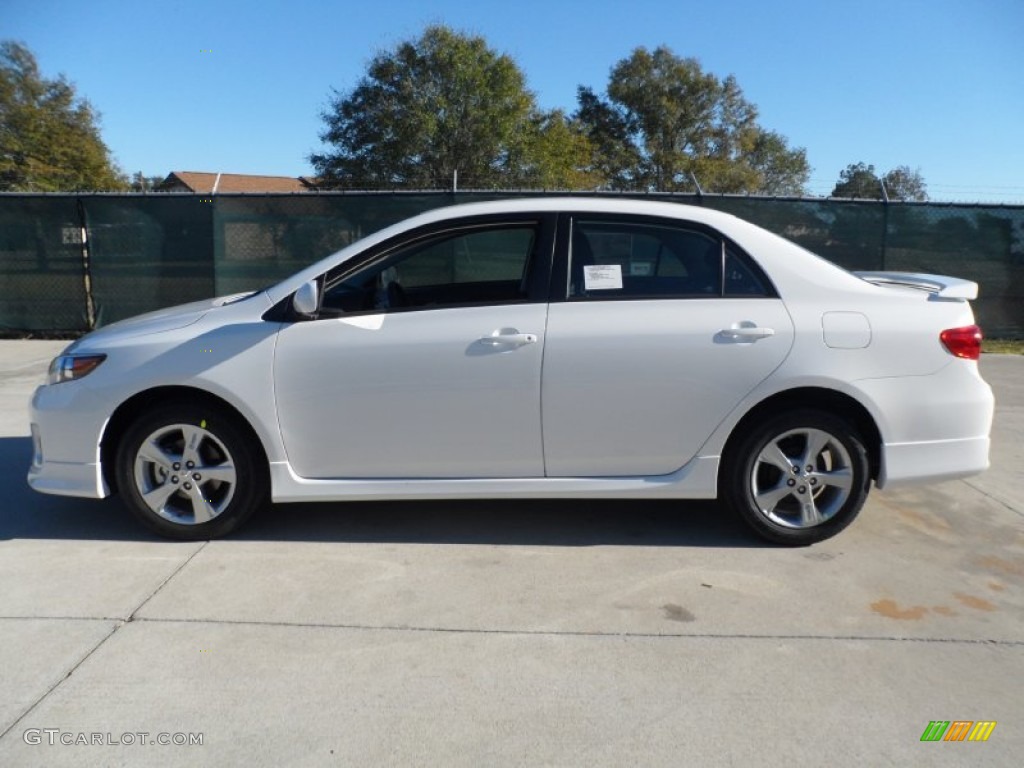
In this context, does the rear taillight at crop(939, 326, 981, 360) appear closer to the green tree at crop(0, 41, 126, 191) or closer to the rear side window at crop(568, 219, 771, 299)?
the rear side window at crop(568, 219, 771, 299)

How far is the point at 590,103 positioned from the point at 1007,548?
1665 inches

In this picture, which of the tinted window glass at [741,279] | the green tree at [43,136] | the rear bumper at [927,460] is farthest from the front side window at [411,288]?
the green tree at [43,136]

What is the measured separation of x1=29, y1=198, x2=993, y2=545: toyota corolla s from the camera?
3975 millimetres

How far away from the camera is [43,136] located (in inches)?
1249

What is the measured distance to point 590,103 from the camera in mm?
43438

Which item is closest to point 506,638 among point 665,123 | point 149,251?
point 149,251

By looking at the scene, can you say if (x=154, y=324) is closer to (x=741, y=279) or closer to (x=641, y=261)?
(x=641, y=261)

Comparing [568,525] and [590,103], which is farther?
[590,103]

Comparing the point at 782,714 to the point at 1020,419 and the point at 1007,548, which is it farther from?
the point at 1020,419

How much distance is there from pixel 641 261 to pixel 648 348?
0.56 m

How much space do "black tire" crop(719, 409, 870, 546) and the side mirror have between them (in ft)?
7.19

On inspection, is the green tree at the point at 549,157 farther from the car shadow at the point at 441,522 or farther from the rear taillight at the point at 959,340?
the rear taillight at the point at 959,340

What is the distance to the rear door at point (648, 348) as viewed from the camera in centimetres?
396

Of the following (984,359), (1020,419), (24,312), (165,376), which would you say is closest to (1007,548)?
→ (1020,419)
